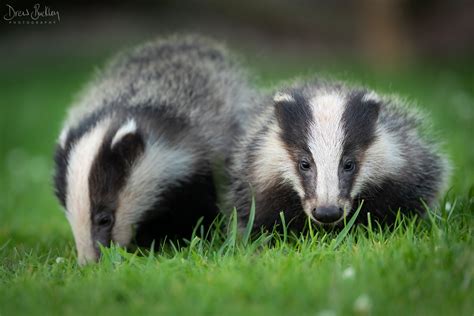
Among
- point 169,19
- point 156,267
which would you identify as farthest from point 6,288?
point 169,19

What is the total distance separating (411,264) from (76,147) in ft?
9.81

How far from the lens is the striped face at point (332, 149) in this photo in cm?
512

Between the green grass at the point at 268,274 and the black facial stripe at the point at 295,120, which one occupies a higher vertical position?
the black facial stripe at the point at 295,120

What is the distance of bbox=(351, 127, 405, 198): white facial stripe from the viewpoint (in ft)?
17.7

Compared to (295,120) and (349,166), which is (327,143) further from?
(295,120)

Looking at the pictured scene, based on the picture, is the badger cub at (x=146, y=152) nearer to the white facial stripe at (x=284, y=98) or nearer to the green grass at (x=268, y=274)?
the green grass at (x=268, y=274)

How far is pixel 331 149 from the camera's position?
5262mm

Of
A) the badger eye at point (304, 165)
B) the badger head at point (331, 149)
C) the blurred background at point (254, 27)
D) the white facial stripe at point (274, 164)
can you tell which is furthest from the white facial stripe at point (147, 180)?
the blurred background at point (254, 27)

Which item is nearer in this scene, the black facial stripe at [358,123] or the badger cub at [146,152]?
the black facial stripe at [358,123]

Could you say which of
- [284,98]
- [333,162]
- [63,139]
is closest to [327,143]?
[333,162]

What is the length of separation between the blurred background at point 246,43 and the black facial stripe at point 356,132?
491cm

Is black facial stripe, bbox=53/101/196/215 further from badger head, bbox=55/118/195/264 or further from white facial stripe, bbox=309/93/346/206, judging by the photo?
white facial stripe, bbox=309/93/346/206

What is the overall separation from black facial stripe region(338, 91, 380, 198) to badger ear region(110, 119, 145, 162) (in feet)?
5.56

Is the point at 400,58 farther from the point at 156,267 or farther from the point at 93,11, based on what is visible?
the point at 156,267
